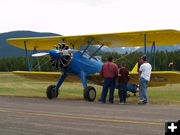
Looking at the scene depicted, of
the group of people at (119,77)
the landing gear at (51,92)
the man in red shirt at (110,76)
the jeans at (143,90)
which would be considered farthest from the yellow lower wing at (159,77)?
the landing gear at (51,92)

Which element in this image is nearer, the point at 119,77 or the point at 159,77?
the point at 119,77

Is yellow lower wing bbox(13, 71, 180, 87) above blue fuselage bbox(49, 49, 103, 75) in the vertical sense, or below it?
below

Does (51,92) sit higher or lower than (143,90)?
lower

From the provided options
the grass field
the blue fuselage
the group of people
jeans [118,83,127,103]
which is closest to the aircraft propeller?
the blue fuselage

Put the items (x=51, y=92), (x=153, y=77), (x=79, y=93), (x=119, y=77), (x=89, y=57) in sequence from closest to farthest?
(x=119, y=77)
(x=153, y=77)
(x=51, y=92)
(x=89, y=57)
(x=79, y=93)

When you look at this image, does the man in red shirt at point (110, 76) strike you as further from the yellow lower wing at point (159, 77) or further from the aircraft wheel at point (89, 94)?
the yellow lower wing at point (159, 77)

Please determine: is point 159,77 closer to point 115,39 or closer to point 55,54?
point 115,39

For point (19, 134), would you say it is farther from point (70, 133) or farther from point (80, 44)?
point (80, 44)

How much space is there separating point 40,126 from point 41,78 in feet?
37.1

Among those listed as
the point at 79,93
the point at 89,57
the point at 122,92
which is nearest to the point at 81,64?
the point at 89,57

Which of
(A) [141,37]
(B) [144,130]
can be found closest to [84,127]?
(B) [144,130]

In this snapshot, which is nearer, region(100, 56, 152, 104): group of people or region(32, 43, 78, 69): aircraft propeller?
region(100, 56, 152, 104): group of people

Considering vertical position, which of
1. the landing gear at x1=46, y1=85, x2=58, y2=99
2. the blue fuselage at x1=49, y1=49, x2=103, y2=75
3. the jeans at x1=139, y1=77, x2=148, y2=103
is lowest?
the landing gear at x1=46, y1=85, x2=58, y2=99

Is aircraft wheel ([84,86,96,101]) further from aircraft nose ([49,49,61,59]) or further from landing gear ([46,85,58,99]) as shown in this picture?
landing gear ([46,85,58,99])
